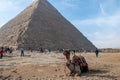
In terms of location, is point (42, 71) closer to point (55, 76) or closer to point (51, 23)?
point (55, 76)

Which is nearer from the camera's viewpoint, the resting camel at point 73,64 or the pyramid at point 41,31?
the resting camel at point 73,64

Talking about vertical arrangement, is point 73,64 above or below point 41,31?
below

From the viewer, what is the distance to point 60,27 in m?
122

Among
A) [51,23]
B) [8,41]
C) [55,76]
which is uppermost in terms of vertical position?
[51,23]

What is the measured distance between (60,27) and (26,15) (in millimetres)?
14089

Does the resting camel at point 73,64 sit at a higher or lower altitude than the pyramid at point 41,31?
lower

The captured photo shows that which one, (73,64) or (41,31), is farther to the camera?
(41,31)

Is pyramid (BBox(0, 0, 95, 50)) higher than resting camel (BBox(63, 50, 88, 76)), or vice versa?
pyramid (BBox(0, 0, 95, 50))

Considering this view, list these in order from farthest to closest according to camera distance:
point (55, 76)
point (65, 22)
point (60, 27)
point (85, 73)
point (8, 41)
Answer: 1. point (65, 22)
2. point (60, 27)
3. point (8, 41)
4. point (85, 73)
5. point (55, 76)

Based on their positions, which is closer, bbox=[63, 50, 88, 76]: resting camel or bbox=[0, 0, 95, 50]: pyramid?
bbox=[63, 50, 88, 76]: resting camel

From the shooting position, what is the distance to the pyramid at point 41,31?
99.6 metres

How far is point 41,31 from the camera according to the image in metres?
111

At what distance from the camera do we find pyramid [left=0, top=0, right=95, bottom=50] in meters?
99.6

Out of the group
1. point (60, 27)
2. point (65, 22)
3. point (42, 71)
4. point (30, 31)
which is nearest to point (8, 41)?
point (30, 31)
